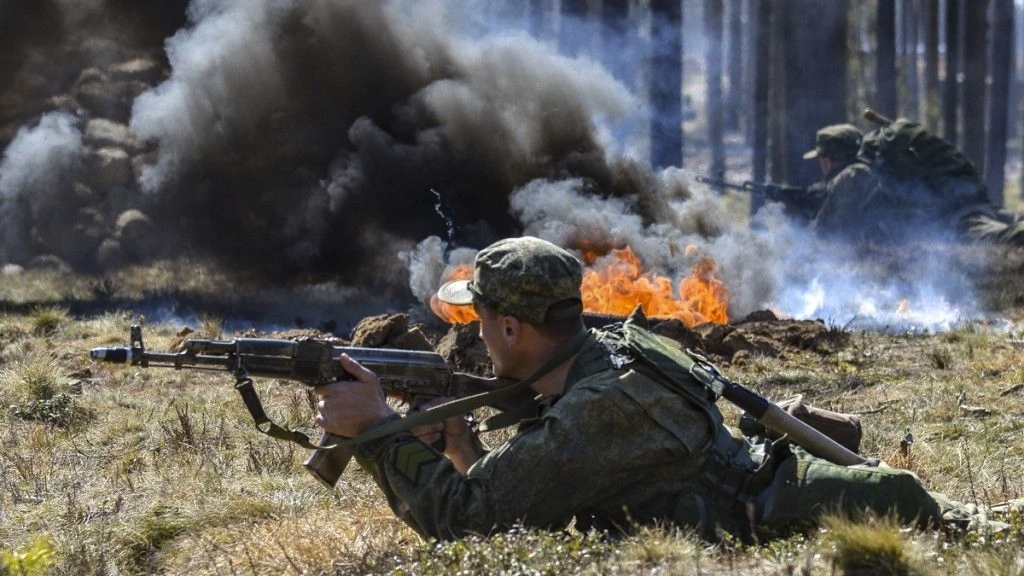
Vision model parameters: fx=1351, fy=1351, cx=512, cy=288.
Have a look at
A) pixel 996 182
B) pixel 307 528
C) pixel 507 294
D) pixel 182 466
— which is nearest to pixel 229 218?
pixel 182 466

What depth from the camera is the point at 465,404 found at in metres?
4.06

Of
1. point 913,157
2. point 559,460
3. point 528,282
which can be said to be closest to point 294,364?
point 528,282

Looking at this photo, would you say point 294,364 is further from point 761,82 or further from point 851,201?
point 761,82

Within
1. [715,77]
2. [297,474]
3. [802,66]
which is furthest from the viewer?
[715,77]

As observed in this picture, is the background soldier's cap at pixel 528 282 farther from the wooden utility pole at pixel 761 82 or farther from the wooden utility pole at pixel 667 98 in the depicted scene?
the wooden utility pole at pixel 761 82

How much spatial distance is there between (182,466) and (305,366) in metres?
2.09

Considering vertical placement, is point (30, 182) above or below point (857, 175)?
above

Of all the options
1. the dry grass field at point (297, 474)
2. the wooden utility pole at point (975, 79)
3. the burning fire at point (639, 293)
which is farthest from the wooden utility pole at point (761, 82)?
the dry grass field at point (297, 474)

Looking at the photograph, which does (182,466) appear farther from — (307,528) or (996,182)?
(996,182)

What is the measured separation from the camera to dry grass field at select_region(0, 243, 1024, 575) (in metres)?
3.72

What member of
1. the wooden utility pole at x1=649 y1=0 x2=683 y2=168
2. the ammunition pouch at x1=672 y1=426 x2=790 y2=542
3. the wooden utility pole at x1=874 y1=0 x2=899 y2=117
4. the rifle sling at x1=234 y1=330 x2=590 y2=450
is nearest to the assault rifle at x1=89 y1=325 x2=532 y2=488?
the rifle sling at x1=234 y1=330 x2=590 y2=450

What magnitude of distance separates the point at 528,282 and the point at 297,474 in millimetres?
2217

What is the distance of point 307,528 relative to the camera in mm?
4738

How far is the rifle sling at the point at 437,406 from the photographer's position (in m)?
3.92
